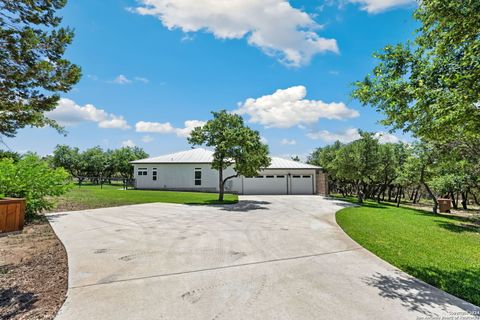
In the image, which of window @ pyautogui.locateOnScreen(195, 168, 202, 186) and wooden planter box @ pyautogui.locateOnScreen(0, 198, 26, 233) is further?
window @ pyautogui.locateOnScreen(195, 168, 202, 186)

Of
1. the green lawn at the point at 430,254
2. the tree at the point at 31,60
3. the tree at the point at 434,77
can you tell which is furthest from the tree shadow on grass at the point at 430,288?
the tree at the point at 31,60

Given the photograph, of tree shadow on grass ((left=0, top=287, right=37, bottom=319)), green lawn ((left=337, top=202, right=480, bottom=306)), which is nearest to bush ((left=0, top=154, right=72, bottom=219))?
tree shadow on grass ((left=0, top=287, right=37, bottom=319))

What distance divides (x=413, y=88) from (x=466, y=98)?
72 cm

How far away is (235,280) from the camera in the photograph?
413 centimetres

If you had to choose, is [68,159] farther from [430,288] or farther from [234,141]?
[430,288]

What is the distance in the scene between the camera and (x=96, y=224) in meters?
8.65

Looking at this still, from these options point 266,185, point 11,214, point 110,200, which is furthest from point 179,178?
point 11,214

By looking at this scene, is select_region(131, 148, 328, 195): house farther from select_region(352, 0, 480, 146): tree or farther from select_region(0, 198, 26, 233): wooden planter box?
select_region(352, 0, 480, 146): tree

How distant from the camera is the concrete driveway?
10.5 feet

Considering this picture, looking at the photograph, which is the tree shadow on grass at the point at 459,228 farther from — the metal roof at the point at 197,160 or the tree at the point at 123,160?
the tree at the point at 123,160

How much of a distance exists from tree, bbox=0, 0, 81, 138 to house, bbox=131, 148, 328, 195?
21724mm

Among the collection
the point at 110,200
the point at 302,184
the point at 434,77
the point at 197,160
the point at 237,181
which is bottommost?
the point at 110,200

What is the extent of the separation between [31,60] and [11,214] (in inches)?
194

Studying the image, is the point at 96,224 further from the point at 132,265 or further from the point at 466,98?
the point at 466,98
